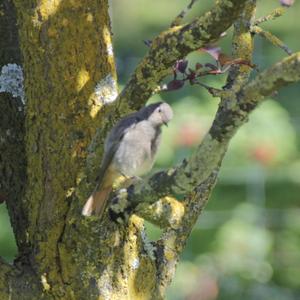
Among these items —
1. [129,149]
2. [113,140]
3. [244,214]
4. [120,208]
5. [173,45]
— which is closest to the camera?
[173,45]

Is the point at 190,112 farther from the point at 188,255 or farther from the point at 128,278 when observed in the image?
the point at 128,278

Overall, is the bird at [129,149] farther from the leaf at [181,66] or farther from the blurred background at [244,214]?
the blurred background at [244,214]

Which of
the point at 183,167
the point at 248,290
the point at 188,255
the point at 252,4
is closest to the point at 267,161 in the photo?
the point at 188,255

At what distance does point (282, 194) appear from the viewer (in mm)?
8023

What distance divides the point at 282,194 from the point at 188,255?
1367mm

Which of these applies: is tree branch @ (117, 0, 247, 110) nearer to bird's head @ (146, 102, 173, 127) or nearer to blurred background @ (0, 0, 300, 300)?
bird's head @ (146, 102, 173, 127)

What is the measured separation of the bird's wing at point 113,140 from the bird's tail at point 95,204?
0.04 meters

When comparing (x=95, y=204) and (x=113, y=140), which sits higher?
(x=113, y=140)

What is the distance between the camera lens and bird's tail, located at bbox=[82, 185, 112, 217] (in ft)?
7.77

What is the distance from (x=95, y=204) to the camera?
2383mm

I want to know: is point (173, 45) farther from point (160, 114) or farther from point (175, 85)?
point (160, 114)

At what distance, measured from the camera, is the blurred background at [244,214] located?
6.23 metres

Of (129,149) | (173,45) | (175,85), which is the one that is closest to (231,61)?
(175,85)

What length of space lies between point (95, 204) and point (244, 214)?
511 centimetres
